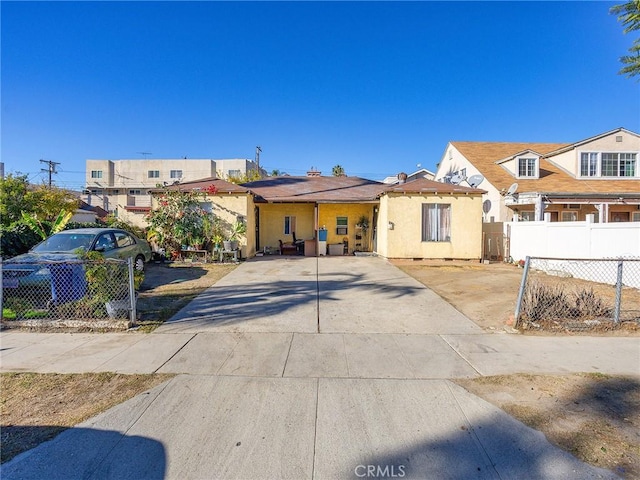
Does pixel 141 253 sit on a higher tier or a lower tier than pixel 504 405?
higher

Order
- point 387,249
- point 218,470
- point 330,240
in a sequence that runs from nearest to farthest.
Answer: point 218,470 → point 387,249 → point 330,240

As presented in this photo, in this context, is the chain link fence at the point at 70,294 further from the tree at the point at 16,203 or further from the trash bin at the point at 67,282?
the tree at the point at 16,203

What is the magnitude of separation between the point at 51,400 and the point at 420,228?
13.0m

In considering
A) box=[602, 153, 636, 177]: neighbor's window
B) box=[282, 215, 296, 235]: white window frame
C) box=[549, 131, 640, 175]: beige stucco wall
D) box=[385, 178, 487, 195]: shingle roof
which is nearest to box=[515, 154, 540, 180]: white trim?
box=[549, 131, 640, 175]: beige stucco wall

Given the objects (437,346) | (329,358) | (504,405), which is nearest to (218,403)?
(329,358)

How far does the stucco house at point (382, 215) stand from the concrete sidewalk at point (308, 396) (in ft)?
25.1

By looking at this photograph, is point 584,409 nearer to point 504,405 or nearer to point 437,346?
point 504,405

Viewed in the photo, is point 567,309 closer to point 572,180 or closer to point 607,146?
point 572,180

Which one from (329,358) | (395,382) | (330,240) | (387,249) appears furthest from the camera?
(330,240)

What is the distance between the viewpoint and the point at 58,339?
4.98 m

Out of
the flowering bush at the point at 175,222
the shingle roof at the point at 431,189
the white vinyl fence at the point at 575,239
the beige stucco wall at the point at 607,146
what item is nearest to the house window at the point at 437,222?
the shingle roof at the point at 431,189

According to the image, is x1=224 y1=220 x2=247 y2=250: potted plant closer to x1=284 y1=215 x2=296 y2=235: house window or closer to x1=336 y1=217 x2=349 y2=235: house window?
x1=284 y1=215 x2=296 y2=235: house window

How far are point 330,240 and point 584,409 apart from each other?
14745 millimetres

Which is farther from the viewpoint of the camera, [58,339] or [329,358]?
[58,339]
